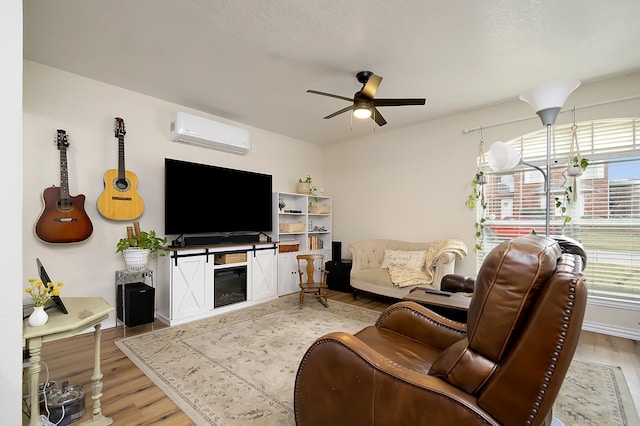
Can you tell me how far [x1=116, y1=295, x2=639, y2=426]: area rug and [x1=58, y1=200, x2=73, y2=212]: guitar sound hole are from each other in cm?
140

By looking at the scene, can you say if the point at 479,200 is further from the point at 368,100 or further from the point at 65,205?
the point at 65,205

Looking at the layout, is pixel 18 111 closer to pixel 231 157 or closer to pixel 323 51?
pixel 323 51

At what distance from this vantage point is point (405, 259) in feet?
13.2

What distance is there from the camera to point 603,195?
311 cm

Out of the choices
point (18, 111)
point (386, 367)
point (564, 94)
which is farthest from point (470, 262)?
point (18, 111)

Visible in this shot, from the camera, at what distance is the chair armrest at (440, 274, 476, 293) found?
9.45 feet

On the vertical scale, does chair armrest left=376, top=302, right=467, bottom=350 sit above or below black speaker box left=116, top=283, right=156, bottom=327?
above

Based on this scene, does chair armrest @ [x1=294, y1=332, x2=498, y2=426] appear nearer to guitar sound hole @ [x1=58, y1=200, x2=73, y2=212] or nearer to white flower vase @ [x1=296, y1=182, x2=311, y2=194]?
guitar sound hole @ [x1=58, y1=200, x2=73, y2=212]

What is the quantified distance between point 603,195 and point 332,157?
3945mm

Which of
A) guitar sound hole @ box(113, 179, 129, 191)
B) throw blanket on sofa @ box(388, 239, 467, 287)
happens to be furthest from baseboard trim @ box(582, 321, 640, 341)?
guitar sound hole @ box(113, 179, 129, 191)

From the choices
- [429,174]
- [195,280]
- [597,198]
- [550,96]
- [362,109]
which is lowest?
[195,280]

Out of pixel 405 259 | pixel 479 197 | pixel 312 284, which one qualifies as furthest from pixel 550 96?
pixel 312 284

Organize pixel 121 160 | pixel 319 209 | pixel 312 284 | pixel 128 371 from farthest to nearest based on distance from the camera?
pixel 319 209 → pixel 312 284 → pixel 121 160 → pixel 128 371

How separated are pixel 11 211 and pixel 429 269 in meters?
3.78
